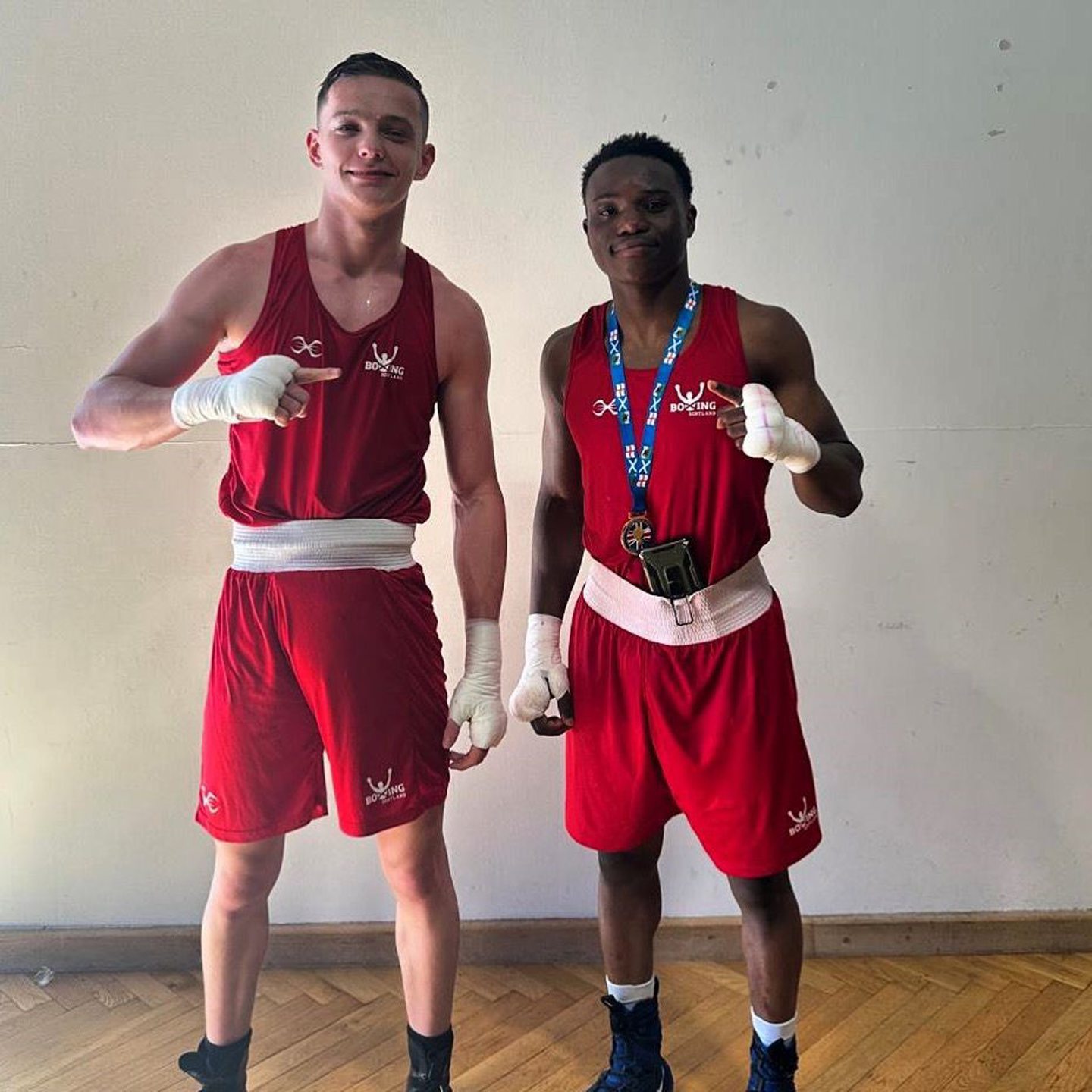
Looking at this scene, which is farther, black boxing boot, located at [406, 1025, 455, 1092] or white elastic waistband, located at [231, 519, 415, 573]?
black boxing boot, located at [406, 1025, 455, 1092]

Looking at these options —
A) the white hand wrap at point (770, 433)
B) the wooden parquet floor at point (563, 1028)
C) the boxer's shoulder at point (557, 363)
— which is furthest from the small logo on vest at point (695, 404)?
the wooden parquet floor at point (563, 1028)

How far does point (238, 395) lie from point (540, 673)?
0.66 m

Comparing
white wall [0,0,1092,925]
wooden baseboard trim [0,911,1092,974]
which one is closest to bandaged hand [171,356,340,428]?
white wall [0,0,1092,925]

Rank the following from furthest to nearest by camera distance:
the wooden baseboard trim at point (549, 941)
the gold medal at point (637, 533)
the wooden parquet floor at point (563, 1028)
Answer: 1. the wooden baseboard trim at point (549, 941)
2. the wooden parquet floor at point (563, 1028)
3. the gold medal at point (637, 533)

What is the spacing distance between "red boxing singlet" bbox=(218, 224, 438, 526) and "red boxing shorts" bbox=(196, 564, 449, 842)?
0.37 feet

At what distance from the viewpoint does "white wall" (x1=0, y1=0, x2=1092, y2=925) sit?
2008mm

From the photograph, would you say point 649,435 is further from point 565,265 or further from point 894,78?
point 894,78

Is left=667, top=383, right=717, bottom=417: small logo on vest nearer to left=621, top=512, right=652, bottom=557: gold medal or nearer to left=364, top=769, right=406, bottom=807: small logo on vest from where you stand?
left=621, top=512, right=652, bottom=557: gold medal

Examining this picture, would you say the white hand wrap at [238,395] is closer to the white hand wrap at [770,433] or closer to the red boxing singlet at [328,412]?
the red boxing singlet at [328,412]

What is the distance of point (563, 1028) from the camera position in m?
2.03

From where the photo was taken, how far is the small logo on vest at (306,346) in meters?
1.51

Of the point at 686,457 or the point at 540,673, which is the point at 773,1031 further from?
the point at 686,457

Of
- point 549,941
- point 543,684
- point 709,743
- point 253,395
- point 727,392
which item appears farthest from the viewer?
point 549,941

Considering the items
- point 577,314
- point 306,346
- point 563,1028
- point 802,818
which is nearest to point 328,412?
point 306,346
